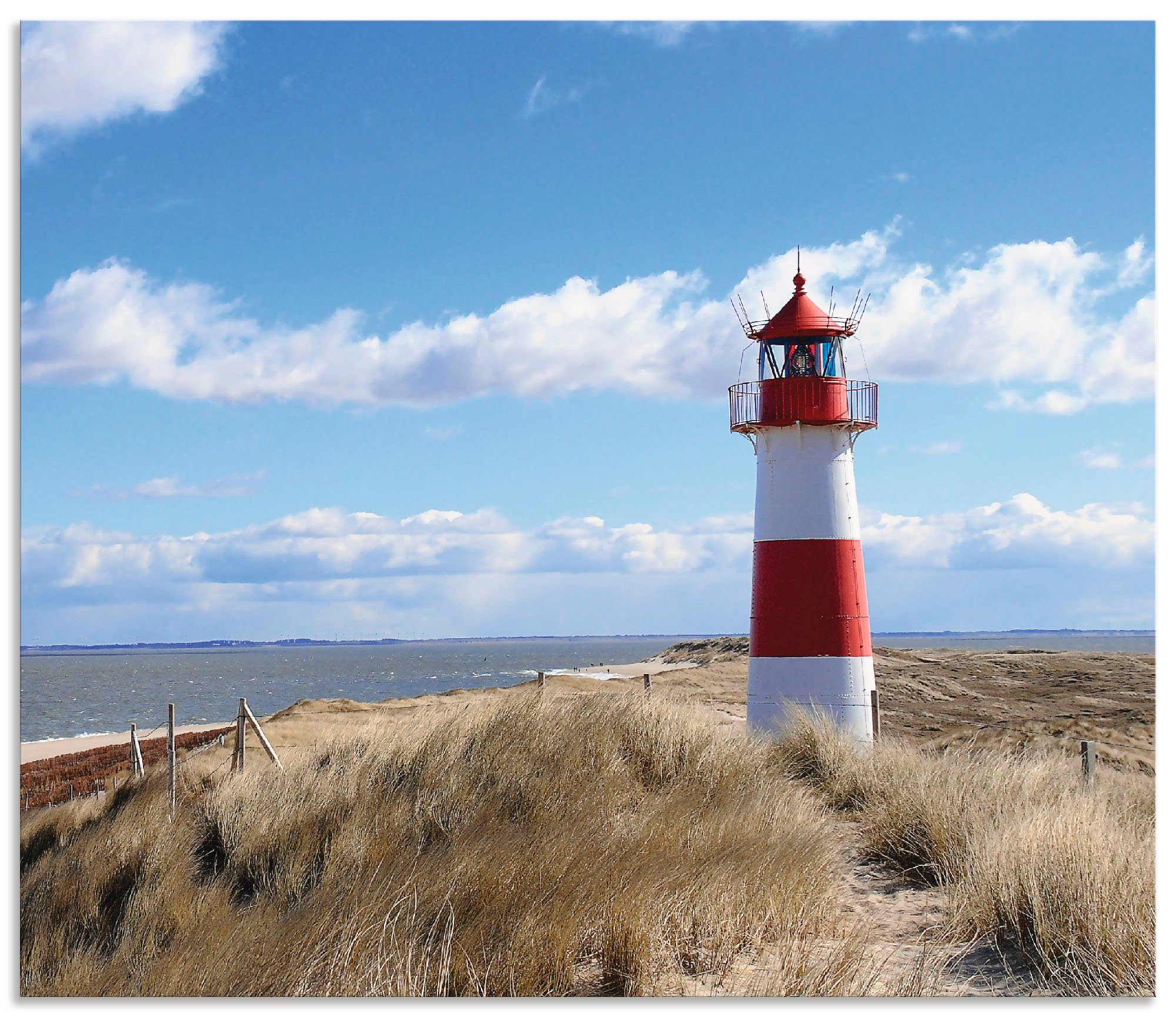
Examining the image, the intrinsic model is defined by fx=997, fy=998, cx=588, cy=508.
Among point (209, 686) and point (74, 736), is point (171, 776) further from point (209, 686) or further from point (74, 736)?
point (209, 686)

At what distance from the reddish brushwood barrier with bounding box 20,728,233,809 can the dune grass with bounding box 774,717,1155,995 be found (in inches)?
445

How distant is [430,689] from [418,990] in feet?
184

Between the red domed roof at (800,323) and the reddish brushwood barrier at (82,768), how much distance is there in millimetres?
11289

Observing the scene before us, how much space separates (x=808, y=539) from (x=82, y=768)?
19373 millimetres

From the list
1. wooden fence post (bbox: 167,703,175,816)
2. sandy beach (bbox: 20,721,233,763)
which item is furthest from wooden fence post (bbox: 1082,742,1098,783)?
sandy beach (bbox: 20,721,233,763)

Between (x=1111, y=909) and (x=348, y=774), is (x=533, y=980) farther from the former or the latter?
(x=348, y=774)

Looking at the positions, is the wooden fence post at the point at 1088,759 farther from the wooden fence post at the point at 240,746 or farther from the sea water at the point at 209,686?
the sea water at the point at 209,686

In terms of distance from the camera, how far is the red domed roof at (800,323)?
1054cm

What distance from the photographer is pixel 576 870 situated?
470 cm

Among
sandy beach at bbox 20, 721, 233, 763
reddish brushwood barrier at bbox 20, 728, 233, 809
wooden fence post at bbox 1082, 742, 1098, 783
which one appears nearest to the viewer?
wooden fence post at bbox 1082, 742, 1098, 783

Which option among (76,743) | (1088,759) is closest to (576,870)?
(1088,759)

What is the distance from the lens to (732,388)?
35.9 ft

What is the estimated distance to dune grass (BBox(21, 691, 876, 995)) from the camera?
416cm

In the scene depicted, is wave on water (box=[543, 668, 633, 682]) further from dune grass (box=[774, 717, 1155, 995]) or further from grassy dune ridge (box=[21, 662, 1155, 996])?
grassy dune ridge (box=[21, 662, 1155, 996])
